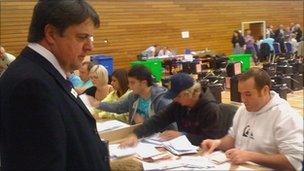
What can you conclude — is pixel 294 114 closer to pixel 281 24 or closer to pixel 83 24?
pixel 83 24

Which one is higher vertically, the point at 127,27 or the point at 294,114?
the point at 127,27

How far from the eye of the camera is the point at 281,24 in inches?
798

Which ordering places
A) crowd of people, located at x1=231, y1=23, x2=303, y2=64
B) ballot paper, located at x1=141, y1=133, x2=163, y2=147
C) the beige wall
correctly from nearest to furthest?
ballot paper, located at x1=141, y1=133, x2=163, y2=147 < the beige wall < crowd of people, located at x1=231, y1=23, x2=303, y2=64

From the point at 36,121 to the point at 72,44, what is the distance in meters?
0.31

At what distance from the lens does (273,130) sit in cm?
230

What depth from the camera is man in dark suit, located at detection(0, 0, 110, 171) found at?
3.57 feet

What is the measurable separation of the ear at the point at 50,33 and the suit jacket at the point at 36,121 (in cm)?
7

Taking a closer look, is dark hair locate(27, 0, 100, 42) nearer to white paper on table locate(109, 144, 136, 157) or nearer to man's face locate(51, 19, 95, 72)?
man's face locate(51, 19, 95, 72)

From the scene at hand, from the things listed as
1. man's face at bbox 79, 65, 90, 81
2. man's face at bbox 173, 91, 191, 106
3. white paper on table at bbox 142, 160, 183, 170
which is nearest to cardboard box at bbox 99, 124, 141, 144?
man's face at bbox 173, 91, 191, 106

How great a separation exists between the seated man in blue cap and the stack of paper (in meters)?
0.14

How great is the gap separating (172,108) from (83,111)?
184cm

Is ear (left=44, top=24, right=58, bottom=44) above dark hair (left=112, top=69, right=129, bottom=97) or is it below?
above

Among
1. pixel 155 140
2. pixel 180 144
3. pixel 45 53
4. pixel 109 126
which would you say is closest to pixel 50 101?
pixel 45 53

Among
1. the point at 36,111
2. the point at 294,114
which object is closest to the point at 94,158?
the point at 36,111
